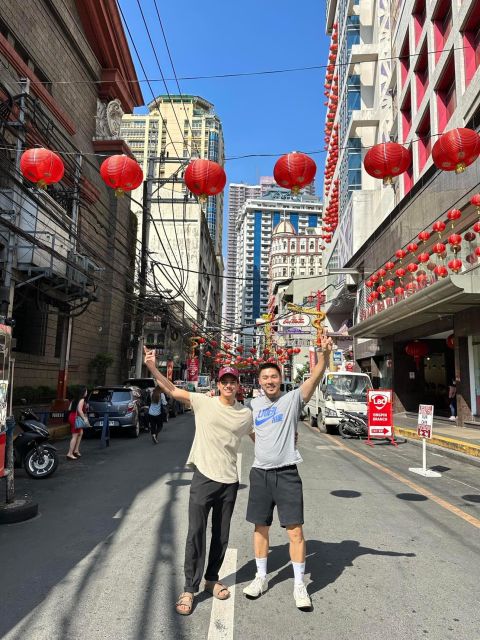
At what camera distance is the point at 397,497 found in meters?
7.16

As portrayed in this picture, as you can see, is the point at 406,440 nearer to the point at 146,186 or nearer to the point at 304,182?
the point at 304,182

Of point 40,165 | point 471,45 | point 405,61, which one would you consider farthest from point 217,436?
point 405,61

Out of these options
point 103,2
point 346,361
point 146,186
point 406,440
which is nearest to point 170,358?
point 346,361

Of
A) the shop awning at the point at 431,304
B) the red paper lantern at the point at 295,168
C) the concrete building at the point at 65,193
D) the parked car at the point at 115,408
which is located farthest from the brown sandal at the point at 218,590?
the shop awning at the point at 431,304

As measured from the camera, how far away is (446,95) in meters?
20.9

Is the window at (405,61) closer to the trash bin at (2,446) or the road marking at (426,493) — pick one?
the road marking at (426,493)

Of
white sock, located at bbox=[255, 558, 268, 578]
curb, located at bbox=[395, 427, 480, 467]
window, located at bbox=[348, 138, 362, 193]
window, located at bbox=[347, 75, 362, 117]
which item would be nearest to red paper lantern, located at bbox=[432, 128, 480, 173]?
curb, located at bbox=[395, 427, 480, 467]

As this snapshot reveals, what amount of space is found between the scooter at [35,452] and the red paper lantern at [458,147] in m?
9.02

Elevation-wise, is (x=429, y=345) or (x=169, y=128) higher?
(x=169, y=128)

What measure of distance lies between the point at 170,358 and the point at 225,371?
39.5 meters

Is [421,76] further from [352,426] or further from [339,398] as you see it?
[352,426]

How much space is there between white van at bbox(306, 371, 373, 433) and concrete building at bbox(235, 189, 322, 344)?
152603 mm

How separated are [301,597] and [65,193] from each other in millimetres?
18104

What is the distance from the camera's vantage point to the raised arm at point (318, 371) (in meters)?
3.90
